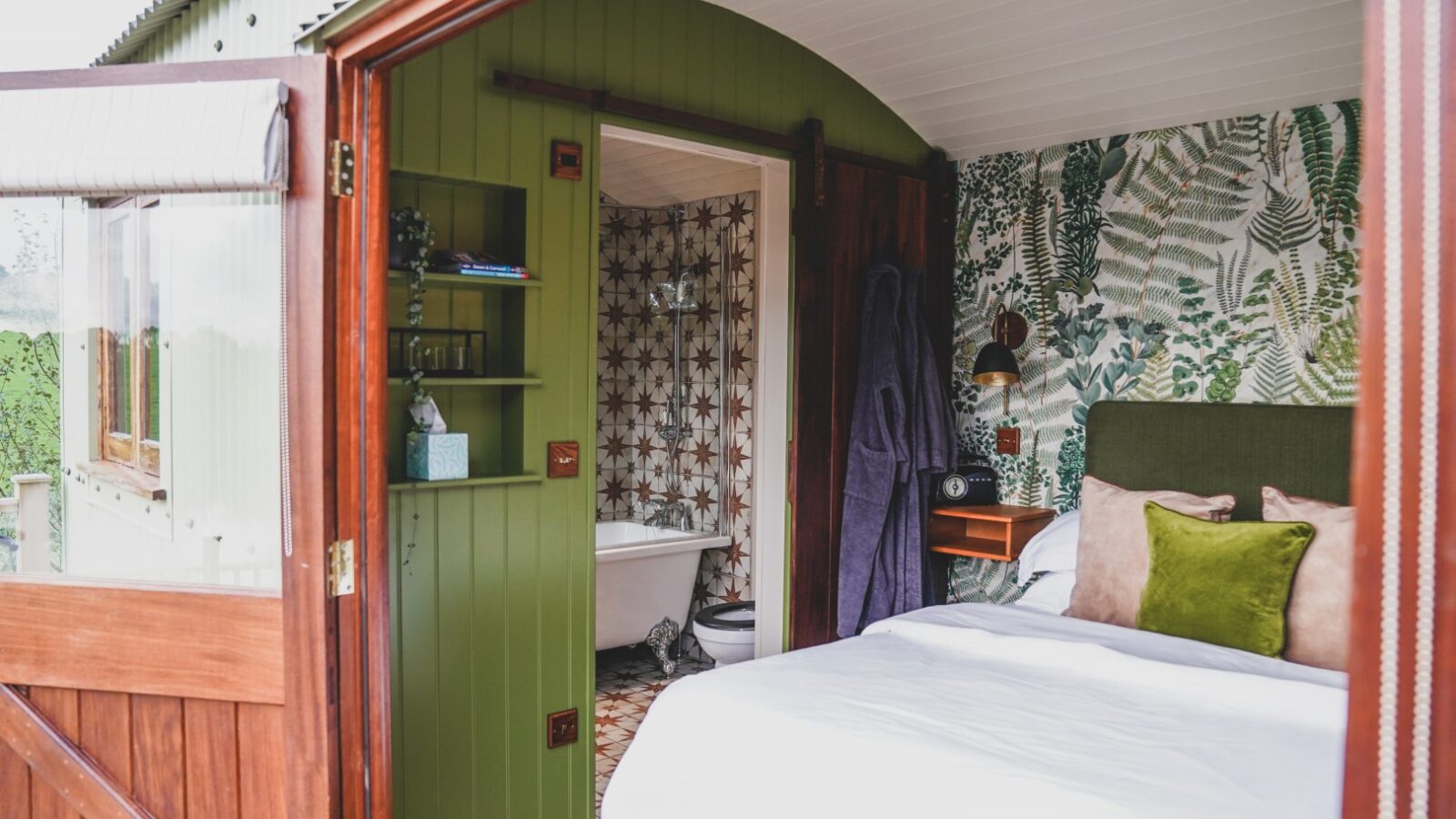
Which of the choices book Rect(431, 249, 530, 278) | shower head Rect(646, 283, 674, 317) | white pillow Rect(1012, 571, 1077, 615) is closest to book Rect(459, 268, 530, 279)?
book Rect(431, 249, 530, 278)

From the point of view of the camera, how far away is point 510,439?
3.31m

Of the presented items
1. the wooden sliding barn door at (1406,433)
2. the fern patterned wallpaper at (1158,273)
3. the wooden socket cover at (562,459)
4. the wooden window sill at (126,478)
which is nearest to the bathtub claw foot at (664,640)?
the fern patterned wallpaper at (1158,273)

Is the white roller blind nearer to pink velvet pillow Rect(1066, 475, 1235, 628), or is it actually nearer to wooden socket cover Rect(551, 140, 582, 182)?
wooden socket cover Rect(551, 140, 582, 182)

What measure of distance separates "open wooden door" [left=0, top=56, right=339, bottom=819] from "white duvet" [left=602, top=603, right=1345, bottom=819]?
83 cm

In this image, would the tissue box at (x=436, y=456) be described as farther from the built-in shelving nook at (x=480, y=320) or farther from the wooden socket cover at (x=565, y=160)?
the wooden socket cover at (x=565, y=160)

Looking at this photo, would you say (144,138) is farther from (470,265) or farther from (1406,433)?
(1406,433)

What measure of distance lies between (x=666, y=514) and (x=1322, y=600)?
340cm

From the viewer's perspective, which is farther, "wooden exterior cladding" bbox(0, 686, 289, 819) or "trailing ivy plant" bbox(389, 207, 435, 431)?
"trailing ivy plant" bbox(389, 207, 435, 431)

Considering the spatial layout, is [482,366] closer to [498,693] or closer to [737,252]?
[498,693]

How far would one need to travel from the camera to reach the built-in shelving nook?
306cm

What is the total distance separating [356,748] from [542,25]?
2.15m

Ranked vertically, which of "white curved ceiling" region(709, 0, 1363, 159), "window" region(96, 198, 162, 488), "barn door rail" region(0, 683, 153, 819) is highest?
"white curved ceiling" region(709, 0, 1363, 159)

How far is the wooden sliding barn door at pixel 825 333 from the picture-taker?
407 centimetres

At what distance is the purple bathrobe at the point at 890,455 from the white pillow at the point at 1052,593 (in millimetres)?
533
